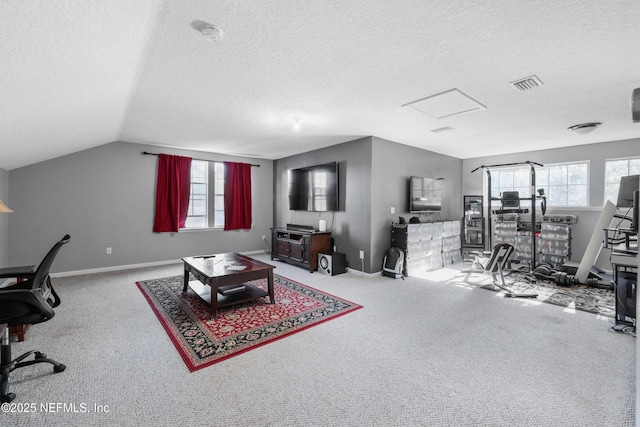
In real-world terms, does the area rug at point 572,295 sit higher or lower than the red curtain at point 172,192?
lower

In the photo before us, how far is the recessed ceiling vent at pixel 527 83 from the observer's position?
2521 millimetres

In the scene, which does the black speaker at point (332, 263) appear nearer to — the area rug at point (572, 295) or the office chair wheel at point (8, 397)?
the area rug at point (572, 295)

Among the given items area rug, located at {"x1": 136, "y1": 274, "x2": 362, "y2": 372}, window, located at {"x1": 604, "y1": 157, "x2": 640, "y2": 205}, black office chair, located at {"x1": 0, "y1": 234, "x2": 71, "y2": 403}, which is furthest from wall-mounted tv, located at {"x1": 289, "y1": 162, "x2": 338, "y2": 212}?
window, located at {"x1": 604, "y1": 157, "x2": 640, "y2": 205}

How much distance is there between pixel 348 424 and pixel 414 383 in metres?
0.61

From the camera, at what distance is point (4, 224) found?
13.1 feet

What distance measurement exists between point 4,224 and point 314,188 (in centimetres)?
485

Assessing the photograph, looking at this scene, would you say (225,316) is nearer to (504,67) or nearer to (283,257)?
(283,257)

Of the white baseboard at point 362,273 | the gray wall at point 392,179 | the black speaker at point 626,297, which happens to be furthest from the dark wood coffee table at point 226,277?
the black speaker at point 626,297

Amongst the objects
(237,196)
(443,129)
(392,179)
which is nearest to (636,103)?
(443,129)

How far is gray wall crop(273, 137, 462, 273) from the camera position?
186 inches

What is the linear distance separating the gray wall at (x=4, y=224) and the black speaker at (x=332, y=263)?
4682mm

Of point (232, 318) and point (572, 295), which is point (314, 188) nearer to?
point (232, 318)

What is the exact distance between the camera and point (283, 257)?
571cm

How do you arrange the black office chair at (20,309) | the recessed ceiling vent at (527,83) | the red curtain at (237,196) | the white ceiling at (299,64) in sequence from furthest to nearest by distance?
the red curtain at (237,196), the recessed ceiling vent at (527,83), the black office chair at (20,309), the white ceiling at (299,64)
